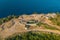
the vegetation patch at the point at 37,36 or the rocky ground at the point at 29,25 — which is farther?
the rocky ground at the point at 29,25

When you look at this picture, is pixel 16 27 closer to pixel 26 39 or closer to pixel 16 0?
pixel 26 39

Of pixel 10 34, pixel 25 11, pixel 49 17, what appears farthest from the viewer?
pixel 25 11

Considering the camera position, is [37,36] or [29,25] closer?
[37,36]

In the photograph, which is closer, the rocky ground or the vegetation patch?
the vegetation patch

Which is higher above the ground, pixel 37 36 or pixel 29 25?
pixel 29 25

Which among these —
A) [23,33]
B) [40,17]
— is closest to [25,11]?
[40,17]

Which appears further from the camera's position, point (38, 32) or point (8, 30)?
point (8, 30)

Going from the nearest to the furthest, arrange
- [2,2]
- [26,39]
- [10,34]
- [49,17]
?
[26,39] → [10,34] → [49,17] → [2,2]

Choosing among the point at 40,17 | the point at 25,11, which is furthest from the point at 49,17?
the point at 25,11

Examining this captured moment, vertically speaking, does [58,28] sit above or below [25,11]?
above
